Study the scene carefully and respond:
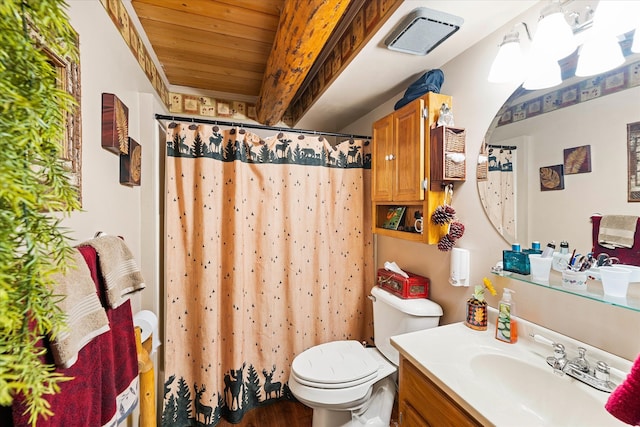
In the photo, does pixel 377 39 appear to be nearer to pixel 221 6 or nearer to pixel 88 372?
pixel 221 6

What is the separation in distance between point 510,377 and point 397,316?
614mm

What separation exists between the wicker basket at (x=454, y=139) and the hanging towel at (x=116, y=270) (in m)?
1.44

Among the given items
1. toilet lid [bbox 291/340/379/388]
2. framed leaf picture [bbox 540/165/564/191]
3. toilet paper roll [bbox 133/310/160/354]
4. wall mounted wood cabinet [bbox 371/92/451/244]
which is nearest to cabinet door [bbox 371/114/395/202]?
wall mounted wood cabinet [bbox 371/92/451/244]

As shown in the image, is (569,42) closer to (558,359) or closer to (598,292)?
(598,292)

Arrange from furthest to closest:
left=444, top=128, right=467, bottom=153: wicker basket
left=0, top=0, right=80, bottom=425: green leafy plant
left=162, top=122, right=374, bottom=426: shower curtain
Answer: left=162, top=122, right=374, bottom=426: shower curtain < left=444, top=128, right=467, bottom=153: wicker basket < left=0, top=0, right=80, bottom=425: green leafy plant

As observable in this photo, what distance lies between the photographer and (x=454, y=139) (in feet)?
4.36

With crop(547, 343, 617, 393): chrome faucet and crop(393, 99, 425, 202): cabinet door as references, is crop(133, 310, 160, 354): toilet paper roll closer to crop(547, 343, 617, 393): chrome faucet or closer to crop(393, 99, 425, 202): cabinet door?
crop(393, 99, 425, 202): cabinet door

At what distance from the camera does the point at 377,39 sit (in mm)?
1236

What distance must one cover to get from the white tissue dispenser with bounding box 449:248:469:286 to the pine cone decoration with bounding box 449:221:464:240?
73 mm

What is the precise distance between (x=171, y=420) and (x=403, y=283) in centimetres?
166

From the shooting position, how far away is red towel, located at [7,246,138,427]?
574mm

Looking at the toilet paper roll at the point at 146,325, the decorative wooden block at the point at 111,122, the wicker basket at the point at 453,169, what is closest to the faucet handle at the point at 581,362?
the wicker basket at the point at 453,169

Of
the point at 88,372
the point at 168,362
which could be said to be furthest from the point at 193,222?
the point at 88,372

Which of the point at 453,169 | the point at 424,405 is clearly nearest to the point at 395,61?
the point at 453,169
